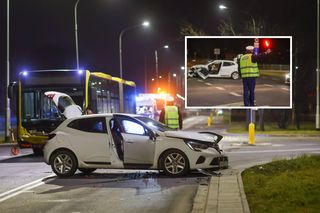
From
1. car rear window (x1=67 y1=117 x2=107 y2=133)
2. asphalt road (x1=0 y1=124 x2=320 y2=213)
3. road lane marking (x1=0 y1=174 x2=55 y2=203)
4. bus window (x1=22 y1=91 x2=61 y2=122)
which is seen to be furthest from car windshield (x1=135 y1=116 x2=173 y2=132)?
bus window (x1=22 y1=91 x2=61 y2=122)

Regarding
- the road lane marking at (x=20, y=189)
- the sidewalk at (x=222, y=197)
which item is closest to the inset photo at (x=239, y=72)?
the sidewalk at (x=222, y=197)

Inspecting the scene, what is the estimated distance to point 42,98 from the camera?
811 inches

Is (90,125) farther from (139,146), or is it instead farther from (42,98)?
(42,98)

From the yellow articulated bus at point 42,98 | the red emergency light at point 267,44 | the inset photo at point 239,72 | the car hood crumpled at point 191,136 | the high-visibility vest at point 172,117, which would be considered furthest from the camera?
the red emergency light at point 267,44

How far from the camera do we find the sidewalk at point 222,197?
8.86 m

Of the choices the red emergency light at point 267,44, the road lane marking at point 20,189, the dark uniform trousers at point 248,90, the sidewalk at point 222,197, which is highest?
the red emergency light at point 267,44

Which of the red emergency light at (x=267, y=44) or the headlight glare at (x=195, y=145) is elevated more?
the red emergency light at (x=267, y=44)

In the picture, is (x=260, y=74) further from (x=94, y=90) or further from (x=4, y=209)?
(x=4, y=209)

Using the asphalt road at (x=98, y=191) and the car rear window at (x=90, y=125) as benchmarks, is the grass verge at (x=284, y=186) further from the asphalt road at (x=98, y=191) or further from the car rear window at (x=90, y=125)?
the car rear window at (x=90, y=125)

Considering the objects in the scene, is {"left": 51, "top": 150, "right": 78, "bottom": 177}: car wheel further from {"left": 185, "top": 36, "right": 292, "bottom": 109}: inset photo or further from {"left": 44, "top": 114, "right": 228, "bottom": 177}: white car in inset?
{"left": 185, "top": 36, "right": 292, "bottom": 109}: inset photo

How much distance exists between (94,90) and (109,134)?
793 cm

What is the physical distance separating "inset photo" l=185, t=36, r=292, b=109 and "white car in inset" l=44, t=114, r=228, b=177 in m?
8.60

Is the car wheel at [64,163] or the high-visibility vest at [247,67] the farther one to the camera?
the high-visibility vest at [247,67]

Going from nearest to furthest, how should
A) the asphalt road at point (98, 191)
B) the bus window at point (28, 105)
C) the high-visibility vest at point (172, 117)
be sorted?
the asphalt road at point (98, 191), the high-visibility vest at point (172, 117), the bus window at point (28, 105)
